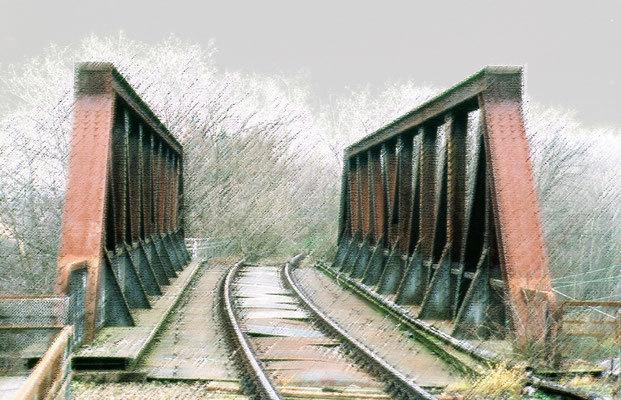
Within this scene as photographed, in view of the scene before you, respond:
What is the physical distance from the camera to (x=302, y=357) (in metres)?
6.91

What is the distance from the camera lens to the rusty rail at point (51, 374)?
8.97ft

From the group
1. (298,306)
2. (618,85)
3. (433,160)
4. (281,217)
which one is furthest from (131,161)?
(618,85)

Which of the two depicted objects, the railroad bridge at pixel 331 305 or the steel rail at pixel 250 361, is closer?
the steel rail at pixel 250 361

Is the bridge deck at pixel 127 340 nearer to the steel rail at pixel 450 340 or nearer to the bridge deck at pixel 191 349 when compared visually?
the bridge deck at pixel 191 349

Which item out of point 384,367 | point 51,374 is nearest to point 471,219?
point 384,367

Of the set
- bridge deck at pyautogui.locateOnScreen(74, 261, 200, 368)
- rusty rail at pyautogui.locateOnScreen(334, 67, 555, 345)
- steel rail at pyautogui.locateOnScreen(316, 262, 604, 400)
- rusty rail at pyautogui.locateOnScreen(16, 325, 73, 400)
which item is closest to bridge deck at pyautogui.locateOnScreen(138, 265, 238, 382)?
bridge deck at pyautogui.locateOnScreen(74, 261, 200, 368)

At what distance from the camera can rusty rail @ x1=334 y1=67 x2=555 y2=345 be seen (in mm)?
6273

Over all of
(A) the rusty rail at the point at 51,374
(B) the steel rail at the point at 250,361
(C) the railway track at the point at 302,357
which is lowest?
(C) the railway track at the point at 302,357

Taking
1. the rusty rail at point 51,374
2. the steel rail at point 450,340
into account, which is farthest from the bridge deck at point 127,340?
the steel rail at point 450,340

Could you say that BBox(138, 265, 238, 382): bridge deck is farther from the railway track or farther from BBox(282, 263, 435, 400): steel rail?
BBox(282, 263, 435, 400): steel rail

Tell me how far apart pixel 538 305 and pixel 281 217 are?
80.7 feet

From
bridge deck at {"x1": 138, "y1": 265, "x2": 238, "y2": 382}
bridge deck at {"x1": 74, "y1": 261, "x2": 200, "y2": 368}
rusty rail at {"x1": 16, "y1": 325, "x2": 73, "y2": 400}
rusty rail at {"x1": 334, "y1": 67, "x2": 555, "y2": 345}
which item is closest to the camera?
rusty rail at {"x1": 16, "y1": 325, "x2": 73, "y2": 400}

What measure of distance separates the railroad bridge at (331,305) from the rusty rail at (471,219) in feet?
0.06

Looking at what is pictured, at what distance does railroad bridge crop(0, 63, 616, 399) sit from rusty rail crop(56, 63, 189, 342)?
0.06 feet
